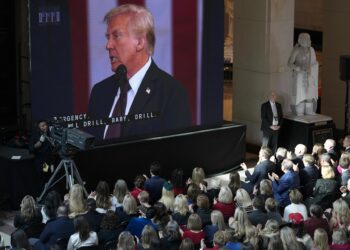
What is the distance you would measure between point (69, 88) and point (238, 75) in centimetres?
503

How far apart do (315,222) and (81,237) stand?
2.82m

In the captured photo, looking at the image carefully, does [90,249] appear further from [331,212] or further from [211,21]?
[211,21]

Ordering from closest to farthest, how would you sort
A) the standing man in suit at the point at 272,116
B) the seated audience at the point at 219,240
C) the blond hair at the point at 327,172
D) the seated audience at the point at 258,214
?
the seated audience at the point at 219,240
the seated audience at the point at 258,214
the blond hair at the point at 327,172
the standing man in suit at the point at 272,116

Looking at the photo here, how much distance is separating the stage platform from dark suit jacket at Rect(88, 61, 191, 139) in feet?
0.70

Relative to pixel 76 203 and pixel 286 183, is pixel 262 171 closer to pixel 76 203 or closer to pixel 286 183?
pixel 286 183

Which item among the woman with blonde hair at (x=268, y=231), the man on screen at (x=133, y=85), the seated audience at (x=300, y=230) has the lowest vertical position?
the seated audience at (x=300, y=230)

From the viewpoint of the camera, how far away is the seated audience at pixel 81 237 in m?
9.28

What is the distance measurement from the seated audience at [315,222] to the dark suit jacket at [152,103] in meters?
4.90

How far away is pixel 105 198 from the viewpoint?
11094mm

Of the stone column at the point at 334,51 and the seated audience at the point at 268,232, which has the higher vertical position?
the stone column at the point at 334,51

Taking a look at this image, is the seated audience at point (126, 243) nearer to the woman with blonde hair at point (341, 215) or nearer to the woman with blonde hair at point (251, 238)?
the woman with blonde hair at point (251, 238)

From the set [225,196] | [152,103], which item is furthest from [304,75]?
[225,196]

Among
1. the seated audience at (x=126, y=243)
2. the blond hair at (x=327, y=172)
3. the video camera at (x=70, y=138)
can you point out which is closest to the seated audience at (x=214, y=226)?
the seated audience at (x=126, y=243)

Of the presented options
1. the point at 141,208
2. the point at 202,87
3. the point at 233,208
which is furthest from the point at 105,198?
the point at 202,87
